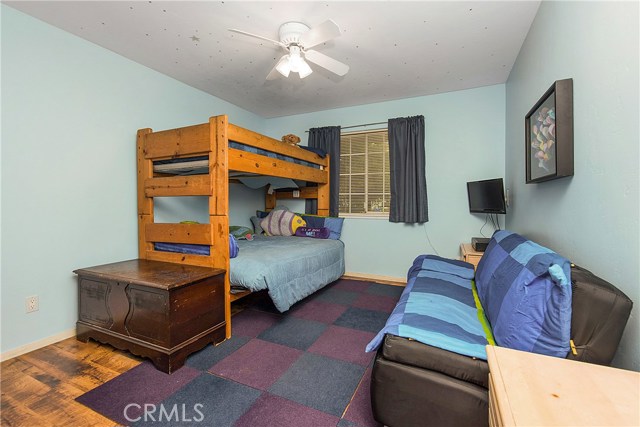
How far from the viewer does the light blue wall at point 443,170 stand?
333cm

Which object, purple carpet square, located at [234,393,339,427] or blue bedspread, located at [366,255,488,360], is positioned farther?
purple carpet square, located at [234,393,339,427]

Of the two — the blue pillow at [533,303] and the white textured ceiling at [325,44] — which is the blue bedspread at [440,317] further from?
the white textured ceiling at [325,44]

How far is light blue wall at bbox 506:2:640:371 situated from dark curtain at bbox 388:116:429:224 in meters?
1.63

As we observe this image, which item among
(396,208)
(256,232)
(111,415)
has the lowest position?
(111,415)

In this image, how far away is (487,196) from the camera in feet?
9.77

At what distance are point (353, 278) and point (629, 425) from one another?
3.39 m

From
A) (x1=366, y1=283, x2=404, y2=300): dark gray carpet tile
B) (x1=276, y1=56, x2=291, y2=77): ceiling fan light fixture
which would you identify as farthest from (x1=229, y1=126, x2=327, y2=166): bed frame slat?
(x1=366, y1=283, x2=404, y2=300): dark gray carpet tile

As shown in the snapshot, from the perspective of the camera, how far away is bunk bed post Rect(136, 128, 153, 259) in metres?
2.54

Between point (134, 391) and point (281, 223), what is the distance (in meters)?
2.56

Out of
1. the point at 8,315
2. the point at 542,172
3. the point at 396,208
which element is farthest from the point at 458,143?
the point at 8,315

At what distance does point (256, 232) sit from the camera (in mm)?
4207

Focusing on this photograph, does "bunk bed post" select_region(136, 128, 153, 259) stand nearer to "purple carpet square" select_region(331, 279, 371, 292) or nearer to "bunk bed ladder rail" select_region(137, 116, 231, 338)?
"bunk bed ladder rail" select_region(137, 116, 231, 338)

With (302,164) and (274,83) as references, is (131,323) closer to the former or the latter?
(302,164)

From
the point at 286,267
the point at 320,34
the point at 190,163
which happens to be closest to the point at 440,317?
the point at 286,267
